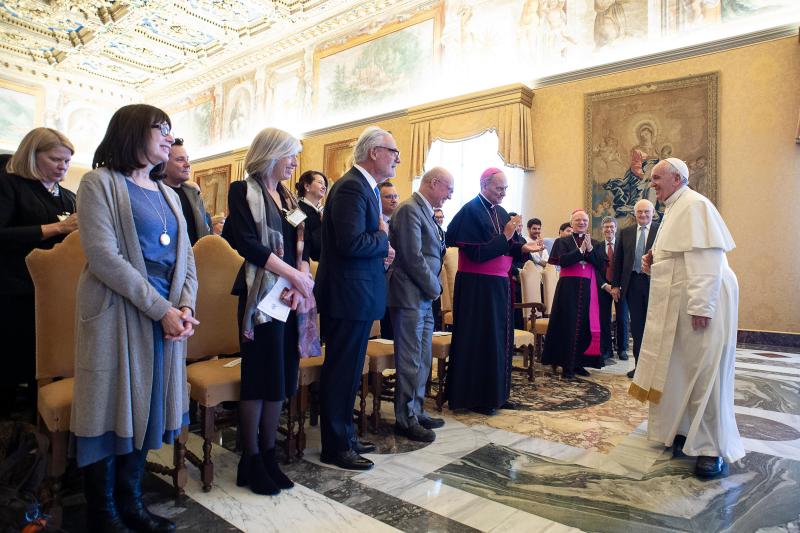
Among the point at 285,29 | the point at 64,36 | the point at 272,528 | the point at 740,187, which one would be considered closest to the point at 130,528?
the point at 272,528

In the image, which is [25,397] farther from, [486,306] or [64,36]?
[64,36]

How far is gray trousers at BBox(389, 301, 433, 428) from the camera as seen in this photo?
290 centimetres

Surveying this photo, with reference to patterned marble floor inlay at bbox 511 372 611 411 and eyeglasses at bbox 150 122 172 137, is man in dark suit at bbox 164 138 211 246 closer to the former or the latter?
eyeglasses at bbox 150 122 172 137

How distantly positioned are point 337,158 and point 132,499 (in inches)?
380

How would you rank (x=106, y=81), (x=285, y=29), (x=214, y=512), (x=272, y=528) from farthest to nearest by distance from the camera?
(x=106, y=81) → (x=285, y=29) → (x=214, y=512) → (x=272, y=528)

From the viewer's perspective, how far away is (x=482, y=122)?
8.48 meters

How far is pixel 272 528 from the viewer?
1818mm

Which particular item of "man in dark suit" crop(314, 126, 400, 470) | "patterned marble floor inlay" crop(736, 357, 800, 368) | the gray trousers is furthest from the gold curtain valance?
"man in dark suit" crop(314, 126, 400, 470)

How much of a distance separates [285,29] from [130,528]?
39.1 feet

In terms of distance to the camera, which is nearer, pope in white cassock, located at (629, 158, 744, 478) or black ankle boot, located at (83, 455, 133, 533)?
black ankle boot, located at (83, 455, 133, 533)

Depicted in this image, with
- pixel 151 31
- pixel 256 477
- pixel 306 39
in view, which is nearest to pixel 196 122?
pixel 151 31

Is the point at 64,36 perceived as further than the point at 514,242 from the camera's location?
Yes

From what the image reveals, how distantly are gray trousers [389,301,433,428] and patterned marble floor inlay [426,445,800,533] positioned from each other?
0.45 m

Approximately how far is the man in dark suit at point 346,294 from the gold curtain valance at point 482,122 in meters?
6.10
